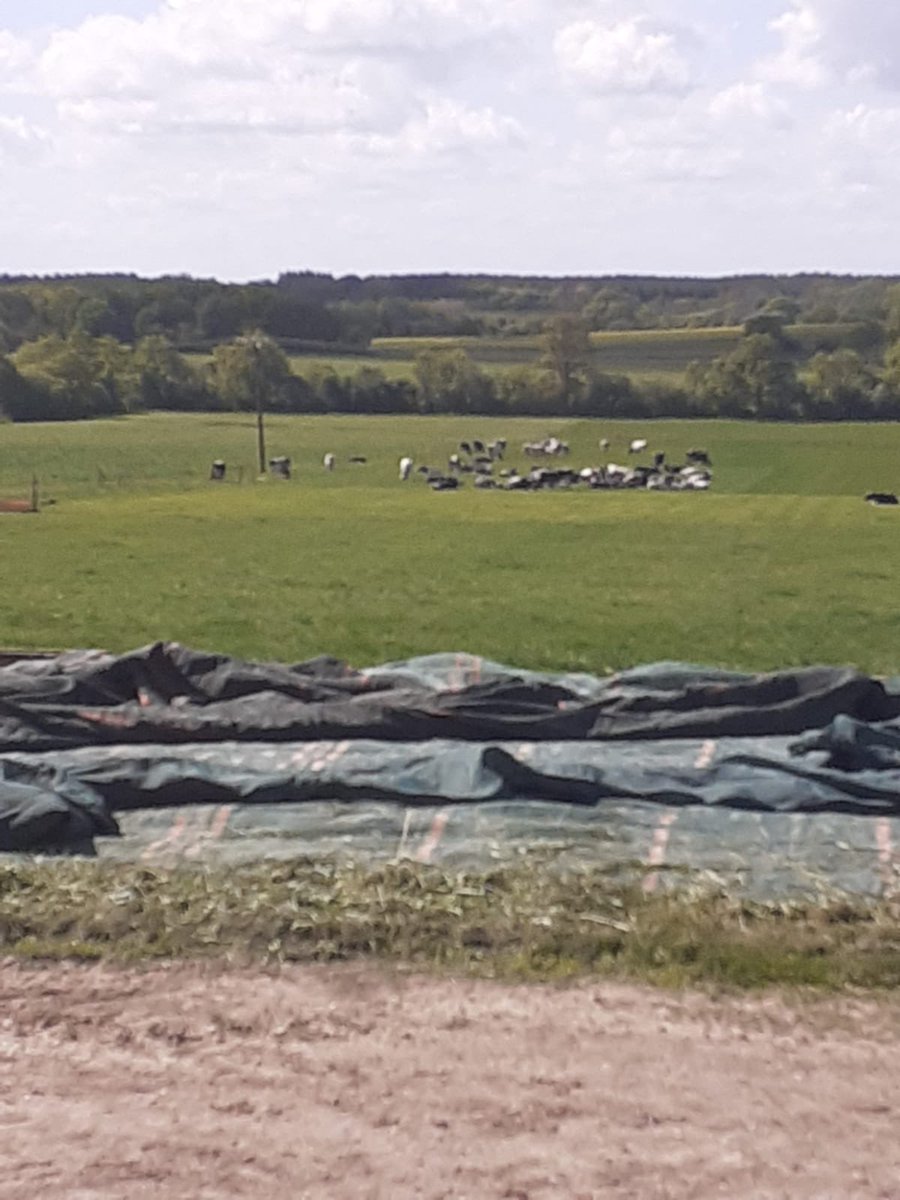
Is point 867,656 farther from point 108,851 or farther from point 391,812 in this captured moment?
point 108,851

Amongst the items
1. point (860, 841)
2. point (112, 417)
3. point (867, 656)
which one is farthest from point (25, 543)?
point (112, 417)

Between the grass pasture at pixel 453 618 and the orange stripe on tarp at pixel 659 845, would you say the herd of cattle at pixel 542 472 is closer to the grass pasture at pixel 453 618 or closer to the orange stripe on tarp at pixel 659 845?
the grass pasture at pixel 453 618

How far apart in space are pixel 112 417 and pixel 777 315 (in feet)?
199

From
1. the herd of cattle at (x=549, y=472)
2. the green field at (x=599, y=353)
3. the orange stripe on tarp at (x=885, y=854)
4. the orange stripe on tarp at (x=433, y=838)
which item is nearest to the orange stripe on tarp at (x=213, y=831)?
the orange stripe on tarp at (x=433, y=838)

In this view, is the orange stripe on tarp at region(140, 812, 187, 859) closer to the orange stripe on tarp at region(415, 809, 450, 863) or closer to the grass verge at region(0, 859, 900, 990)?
the grass verge at region(0, 859, 900, 990)

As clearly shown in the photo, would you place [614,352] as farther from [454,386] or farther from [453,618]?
[453,618]

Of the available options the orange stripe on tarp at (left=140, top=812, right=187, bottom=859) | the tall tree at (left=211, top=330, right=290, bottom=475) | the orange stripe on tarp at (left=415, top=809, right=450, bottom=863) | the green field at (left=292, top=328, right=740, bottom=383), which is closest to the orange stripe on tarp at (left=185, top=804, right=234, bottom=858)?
the orange stripe on tarp at (left=140, top=812, right=187, bottom=859)

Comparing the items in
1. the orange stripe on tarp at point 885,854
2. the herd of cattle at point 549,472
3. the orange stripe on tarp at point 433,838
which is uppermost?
the orange stripe on tarp at point 885,854

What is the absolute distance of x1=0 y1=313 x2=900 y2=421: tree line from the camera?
311 feet

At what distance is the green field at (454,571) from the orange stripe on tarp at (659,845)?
5.73m

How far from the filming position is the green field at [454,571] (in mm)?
17547

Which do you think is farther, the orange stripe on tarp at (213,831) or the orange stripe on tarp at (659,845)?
the orange stripe on tarp at (213,831)

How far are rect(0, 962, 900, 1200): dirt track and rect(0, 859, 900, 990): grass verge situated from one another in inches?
10.6

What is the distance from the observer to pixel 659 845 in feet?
31.8
